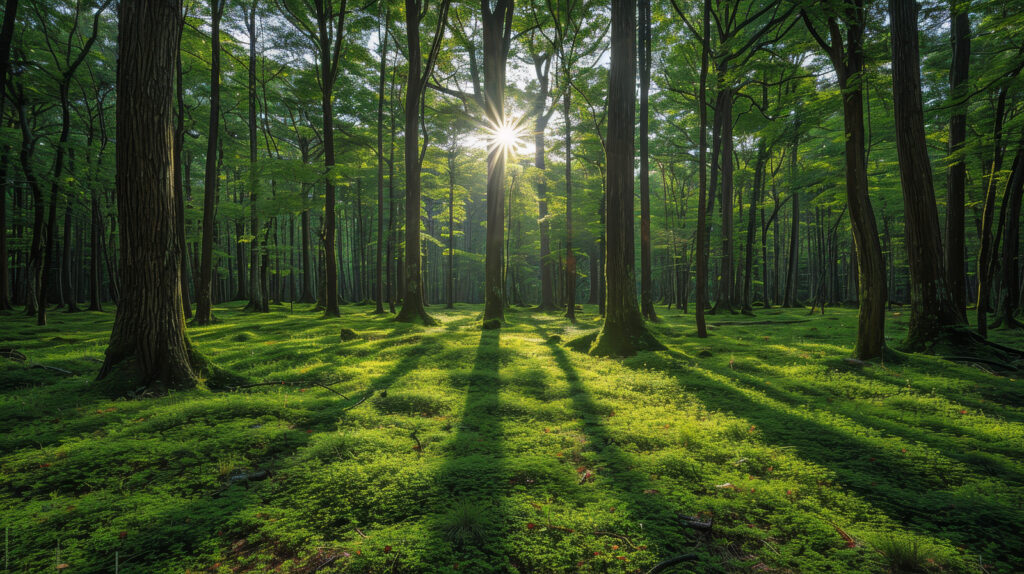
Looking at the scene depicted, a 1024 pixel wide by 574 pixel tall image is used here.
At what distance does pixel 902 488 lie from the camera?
2.34 m

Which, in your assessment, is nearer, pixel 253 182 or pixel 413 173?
pixel 413 173

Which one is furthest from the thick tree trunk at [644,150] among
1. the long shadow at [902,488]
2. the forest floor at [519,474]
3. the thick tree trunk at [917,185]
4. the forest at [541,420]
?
the long shadow at [902,488]

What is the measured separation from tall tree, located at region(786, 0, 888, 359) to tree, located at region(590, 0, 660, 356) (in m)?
2.76

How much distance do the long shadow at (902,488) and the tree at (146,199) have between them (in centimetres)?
608

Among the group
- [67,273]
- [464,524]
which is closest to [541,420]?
[464,524]

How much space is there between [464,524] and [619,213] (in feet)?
19.4

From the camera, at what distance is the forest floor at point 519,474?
1745 mm

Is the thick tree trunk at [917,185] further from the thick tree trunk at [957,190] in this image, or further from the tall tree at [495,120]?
the tall tree at [495,120]

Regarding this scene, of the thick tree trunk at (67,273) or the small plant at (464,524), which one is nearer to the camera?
the small plant at (464,524)

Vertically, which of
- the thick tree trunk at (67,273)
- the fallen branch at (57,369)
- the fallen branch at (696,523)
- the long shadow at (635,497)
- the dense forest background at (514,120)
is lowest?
the long shadow at (635,497)

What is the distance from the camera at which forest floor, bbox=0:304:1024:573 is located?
1.75 meters

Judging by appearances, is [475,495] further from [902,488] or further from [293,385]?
[293,385]

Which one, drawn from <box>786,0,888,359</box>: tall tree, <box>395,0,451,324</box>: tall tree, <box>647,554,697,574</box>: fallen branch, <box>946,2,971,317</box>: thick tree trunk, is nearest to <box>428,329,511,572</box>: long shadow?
<box>647,554,697,574</box>: fallen branch

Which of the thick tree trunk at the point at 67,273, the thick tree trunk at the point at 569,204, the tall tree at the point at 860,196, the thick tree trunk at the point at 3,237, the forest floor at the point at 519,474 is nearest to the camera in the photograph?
the forest floor at the point at 519,474
